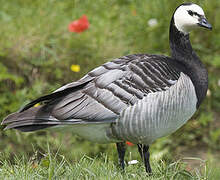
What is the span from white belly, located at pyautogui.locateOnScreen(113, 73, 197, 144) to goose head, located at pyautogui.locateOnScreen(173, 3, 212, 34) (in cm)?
62

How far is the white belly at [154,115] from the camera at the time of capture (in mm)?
3805

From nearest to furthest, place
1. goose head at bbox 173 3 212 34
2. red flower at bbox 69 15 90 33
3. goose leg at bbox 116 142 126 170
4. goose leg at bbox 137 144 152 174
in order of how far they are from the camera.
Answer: goose leg at bbox 137 144 152 174
goose leg at bbox 116 142 126 170
goose head at bbox 173 3 212 34
red flower at bbox 69 15 90 33

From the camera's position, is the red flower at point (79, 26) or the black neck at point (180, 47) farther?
the red flower at point (79, 26)

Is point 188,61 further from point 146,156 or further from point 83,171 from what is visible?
point 83,171

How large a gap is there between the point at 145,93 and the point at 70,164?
0.82 m

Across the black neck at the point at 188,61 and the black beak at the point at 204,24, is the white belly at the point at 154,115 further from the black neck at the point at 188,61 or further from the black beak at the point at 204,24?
the black beak at the point at 204,24

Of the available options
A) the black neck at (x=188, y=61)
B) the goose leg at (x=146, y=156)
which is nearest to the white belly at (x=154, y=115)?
the goose leg at (x=146, y=156)

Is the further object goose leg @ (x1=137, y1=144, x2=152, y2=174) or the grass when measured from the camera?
goose leg @ (x1=137, y1=144, x2=152, y2=174)

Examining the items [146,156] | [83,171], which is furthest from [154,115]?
[83,171]

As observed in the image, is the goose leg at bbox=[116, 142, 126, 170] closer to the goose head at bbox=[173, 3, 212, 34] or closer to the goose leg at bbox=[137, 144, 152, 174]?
the goose leg at bbox=[137, 144, 152, 174]

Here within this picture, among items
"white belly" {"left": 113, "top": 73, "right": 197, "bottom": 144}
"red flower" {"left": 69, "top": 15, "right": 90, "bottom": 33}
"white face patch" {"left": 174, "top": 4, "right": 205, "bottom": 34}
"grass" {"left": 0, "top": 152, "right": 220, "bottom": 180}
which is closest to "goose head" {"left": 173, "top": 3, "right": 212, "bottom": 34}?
"white face patch" {"left": 174, "top": 4, "right": 205, "bottom": 34}

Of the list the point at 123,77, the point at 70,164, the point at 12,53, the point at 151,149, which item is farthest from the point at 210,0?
the point at 70,164

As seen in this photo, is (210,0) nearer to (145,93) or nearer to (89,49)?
(89,49)

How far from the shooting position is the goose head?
4.24 meters
